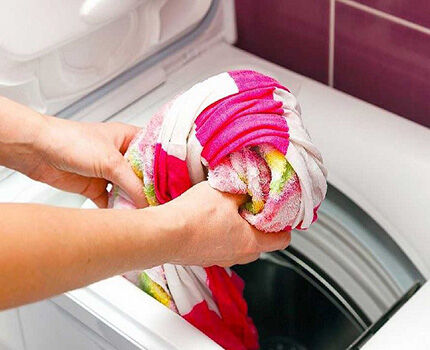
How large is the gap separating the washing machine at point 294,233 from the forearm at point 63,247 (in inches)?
7.7

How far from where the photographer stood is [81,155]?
Answer: 0.97 metres

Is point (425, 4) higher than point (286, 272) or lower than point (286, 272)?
higher

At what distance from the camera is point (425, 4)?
1.12m

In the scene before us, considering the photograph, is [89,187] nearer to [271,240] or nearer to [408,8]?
[271,240]

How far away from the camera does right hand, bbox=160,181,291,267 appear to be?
86cm

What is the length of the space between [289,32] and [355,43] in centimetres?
13

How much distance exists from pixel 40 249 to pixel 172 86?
0.65 m

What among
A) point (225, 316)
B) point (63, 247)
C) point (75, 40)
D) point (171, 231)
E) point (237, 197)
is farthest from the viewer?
point (75, 40)

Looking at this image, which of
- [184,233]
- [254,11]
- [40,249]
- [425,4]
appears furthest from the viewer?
[254,11]

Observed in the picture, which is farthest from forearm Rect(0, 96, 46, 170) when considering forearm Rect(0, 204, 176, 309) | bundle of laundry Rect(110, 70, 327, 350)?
forearm Rect(0, 204, 176, 309)

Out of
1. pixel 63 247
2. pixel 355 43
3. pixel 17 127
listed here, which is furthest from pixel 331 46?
pixel 63 247

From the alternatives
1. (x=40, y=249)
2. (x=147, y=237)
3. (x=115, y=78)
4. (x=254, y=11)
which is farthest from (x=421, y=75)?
(x=40, y=249)

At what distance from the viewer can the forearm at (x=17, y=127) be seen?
0.97 meters

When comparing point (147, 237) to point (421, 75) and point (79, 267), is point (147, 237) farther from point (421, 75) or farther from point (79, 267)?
point (421, 75)
